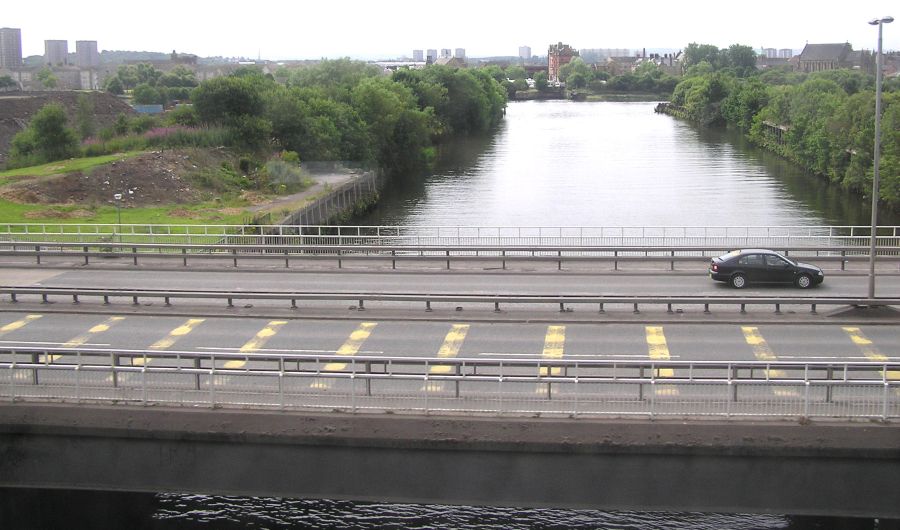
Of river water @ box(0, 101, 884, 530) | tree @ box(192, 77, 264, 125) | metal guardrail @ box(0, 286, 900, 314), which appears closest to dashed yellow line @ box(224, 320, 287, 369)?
metal guardrail @ box(0, 286, 900, 314)

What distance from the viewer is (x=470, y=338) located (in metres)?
26.2

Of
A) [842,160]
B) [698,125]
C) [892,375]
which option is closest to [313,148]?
[842,160]

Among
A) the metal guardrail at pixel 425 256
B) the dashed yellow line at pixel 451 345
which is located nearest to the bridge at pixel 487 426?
the dashed yellow line at pixel 451 345

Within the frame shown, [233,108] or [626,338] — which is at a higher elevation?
[233,108]

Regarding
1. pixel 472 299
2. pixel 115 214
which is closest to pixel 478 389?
pixel 472 299

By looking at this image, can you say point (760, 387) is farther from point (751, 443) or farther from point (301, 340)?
point (301, 340)

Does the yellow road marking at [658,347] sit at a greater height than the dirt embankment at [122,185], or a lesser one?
lesser

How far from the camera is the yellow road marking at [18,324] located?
91.6ft

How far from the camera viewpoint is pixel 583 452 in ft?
61.4

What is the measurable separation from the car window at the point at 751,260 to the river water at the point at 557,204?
1345 cm

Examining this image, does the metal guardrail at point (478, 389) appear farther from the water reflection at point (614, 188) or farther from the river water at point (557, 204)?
the water reflection at point (614, 188)

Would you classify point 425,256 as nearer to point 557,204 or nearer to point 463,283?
point 463,283

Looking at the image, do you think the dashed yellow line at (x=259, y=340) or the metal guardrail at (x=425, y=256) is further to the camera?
the metal guardrail at (x=425, y=256)

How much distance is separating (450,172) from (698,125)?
81.2 meters
